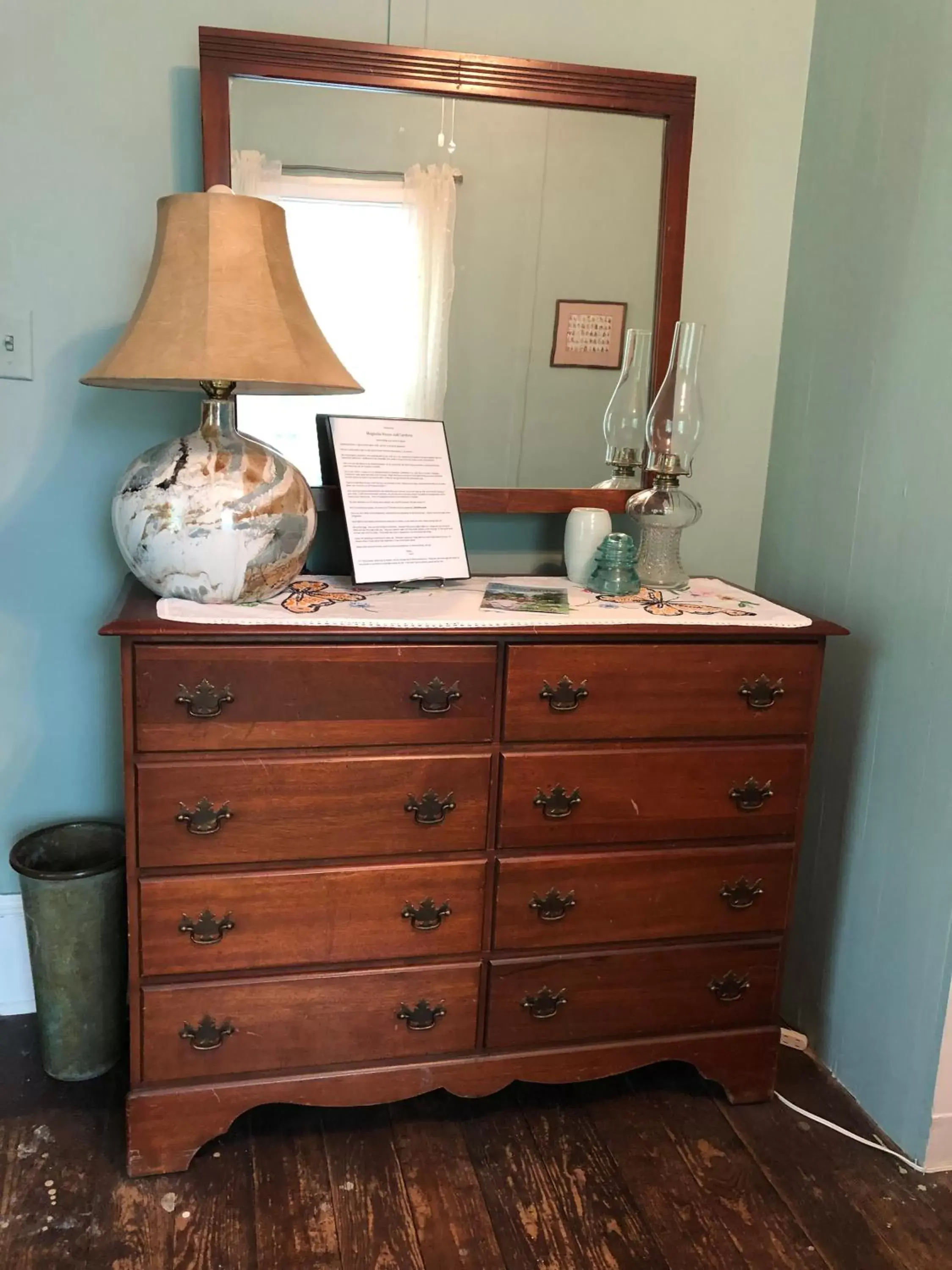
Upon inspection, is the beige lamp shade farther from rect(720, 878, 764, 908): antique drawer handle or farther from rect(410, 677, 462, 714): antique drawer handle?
rect(720, 878, 764, 908): antique drawer handle

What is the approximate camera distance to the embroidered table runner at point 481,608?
1.47 m

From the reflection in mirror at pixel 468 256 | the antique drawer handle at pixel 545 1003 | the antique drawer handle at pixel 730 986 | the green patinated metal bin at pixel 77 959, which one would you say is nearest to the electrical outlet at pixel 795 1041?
the antique drawer handle at pixel 730 986

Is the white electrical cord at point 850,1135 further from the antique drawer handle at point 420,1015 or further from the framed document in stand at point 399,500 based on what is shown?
the framed document in stand at point 399,500

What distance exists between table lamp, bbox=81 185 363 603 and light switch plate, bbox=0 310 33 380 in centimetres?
33

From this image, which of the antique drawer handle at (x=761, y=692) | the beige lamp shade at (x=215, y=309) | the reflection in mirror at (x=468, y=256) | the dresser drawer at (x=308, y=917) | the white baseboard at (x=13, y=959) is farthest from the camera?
the white baseboard at (x=13, y=959)

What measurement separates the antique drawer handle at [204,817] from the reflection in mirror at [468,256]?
66cm

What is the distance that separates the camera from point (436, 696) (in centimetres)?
152

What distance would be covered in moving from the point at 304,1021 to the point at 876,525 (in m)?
1.31

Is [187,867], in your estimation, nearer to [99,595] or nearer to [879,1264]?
[99,595]

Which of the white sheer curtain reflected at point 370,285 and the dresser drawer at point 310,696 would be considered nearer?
the dresser drawer at point 310,696

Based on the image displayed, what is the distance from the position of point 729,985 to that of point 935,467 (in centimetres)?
96

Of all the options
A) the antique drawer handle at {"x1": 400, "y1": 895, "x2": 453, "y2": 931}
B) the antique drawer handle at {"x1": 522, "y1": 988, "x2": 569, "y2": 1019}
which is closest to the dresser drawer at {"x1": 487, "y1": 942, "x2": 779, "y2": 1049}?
the antique drawer handle at {"x1": 522, "y1": 988, "x2": 569, "y2": 1019}

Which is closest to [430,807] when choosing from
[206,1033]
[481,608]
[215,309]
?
[481,608]

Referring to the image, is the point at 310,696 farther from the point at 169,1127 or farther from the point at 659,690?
the point at 169,1127
